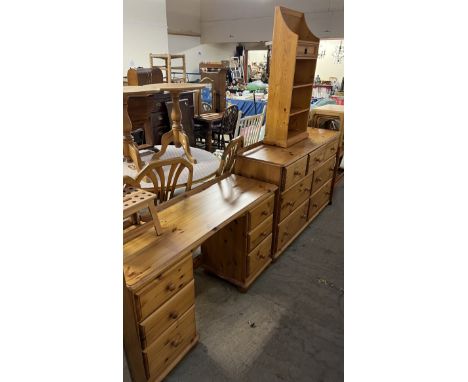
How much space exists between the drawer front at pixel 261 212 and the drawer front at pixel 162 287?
0.60 metres

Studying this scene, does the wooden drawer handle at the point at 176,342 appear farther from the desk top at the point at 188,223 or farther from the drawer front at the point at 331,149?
the drawer front at the point at 331,149

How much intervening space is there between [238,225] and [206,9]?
9.60 m

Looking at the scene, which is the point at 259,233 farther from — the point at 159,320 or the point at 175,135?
the point at 175,135

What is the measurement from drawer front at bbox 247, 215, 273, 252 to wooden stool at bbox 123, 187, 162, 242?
0.71 meters

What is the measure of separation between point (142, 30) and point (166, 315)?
802cm

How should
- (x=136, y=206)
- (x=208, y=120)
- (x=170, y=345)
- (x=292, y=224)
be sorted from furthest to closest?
(x=208, y=120)
(x=292, y=224)
(x=170, y=345)
(x=136, y=206)

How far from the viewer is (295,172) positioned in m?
2.32

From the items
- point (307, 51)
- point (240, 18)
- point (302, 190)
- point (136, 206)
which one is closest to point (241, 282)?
point (302, 190)

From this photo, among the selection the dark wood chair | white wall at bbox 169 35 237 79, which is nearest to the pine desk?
the dark wood chair

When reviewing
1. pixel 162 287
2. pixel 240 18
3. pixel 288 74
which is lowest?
pixel 162 287

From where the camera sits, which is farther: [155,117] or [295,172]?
[155,117]

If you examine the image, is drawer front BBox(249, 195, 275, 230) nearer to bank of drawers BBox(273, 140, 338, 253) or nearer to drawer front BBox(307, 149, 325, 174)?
bank of drawers BBox(273, 140, 338, 253)

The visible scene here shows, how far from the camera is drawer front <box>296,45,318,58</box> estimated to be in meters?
2.28

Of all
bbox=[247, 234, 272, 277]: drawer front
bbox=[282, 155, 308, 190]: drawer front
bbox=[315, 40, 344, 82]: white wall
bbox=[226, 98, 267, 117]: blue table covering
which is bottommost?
bbox=[247, 234, 272, 277]: drawer front
